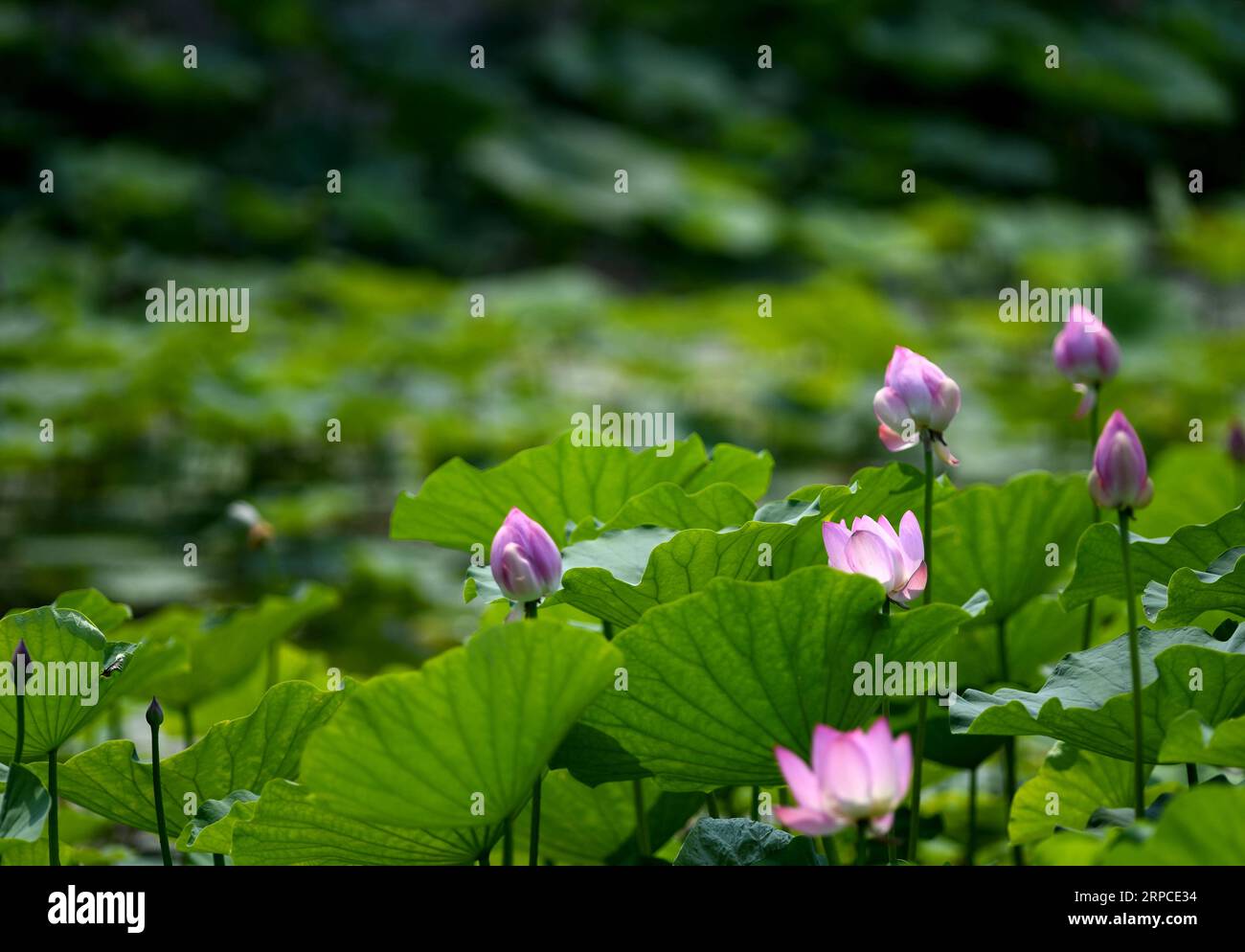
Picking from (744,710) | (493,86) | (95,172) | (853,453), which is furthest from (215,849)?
(493,86)

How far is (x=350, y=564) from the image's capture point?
2.37 meters

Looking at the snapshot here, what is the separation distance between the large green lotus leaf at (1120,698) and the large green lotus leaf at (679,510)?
0.14 metres

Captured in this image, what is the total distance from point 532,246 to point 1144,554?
5541mm

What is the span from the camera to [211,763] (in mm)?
630

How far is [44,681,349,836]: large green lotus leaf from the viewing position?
23.8 inches

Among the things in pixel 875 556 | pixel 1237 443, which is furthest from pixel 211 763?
pixel 1237 443

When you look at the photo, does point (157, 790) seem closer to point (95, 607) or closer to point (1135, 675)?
point (95, 607)

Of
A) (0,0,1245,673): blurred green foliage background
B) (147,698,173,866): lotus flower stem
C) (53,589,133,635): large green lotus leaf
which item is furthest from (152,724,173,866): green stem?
(0,0,1245,673): blurred green foliage background

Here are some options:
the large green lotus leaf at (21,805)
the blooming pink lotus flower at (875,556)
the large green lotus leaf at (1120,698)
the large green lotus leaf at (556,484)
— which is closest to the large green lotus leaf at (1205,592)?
the large green lotus leaf at (1120,698)

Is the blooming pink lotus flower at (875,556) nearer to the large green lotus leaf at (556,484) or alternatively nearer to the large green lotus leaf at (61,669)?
the large green lotus leaf at (556,484)

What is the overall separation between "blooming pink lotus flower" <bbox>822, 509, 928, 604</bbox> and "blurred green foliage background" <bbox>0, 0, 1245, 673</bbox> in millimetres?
485

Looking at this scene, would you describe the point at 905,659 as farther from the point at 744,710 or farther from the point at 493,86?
the point at 493,86

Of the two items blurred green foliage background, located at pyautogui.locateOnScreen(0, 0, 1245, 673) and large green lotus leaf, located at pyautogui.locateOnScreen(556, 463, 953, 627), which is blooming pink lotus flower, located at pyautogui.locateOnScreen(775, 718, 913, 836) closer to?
large green lotus leaf, located at pyautogui.locateOnScreen(556, 463, 953, 627)
